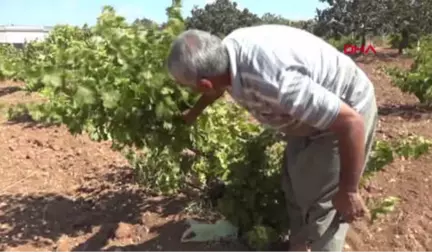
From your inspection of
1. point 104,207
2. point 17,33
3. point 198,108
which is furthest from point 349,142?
point 17,33

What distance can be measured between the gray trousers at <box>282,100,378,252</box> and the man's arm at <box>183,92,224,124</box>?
0.44 metres

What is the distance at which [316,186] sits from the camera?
3.04 metres

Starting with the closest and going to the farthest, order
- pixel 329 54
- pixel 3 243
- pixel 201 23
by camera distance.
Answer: pixel 329 54
pixel 3 243
pixel 201 23

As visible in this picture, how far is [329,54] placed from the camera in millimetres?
2699

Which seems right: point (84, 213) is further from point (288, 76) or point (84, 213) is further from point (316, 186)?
point (288, 76)

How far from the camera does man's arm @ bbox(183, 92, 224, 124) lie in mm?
3348

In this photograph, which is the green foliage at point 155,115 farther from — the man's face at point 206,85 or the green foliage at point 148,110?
the man's face at point 206,85

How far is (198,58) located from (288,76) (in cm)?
33

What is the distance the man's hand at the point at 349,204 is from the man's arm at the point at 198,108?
832mm

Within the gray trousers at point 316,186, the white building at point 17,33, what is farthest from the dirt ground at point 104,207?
the white building at point 17,33

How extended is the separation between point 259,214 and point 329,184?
60cm

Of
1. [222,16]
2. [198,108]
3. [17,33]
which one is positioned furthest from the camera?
[222,16]

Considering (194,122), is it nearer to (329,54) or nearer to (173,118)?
(173,118)

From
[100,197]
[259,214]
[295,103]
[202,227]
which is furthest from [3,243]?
[295,103]
